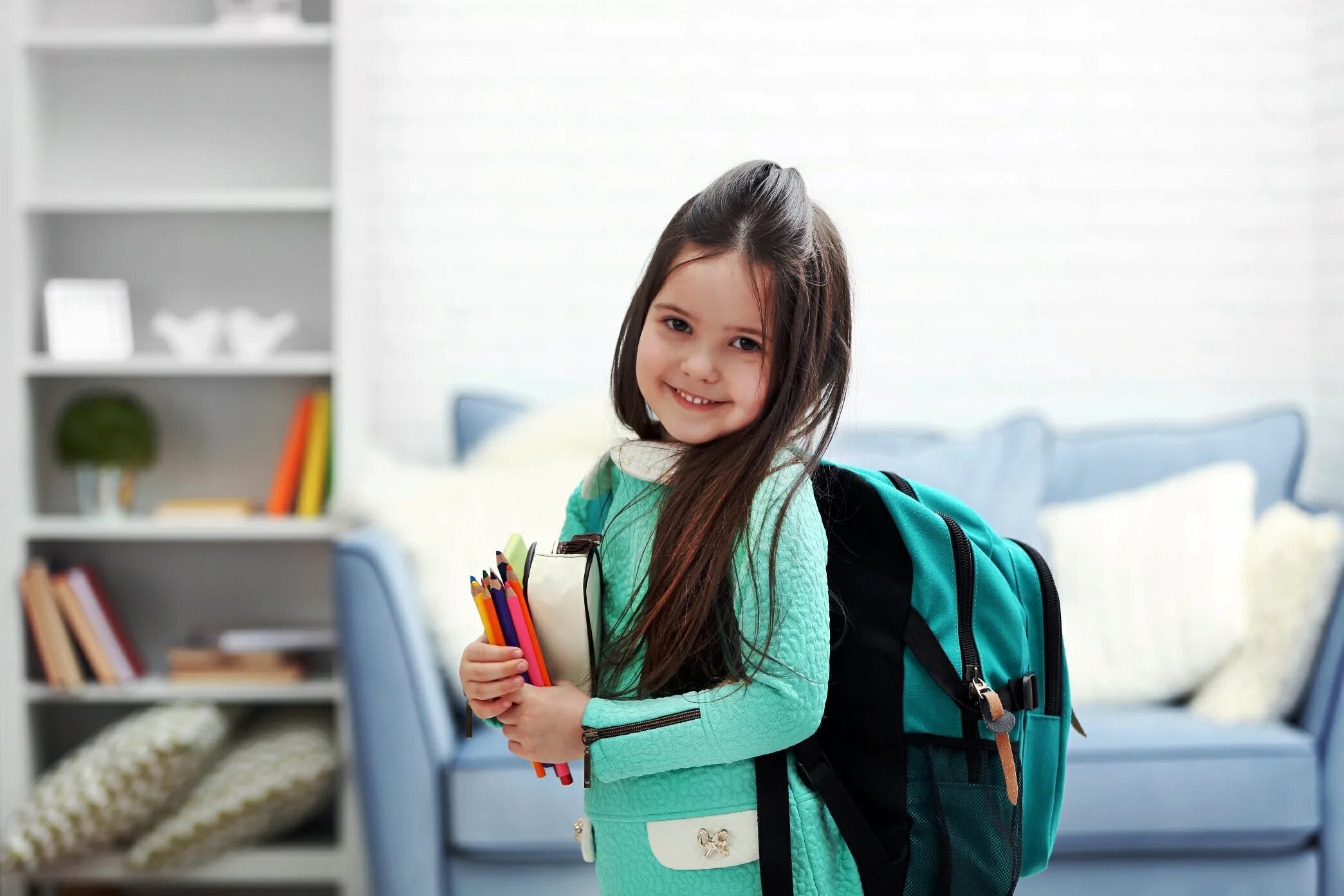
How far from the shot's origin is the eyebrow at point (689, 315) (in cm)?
96

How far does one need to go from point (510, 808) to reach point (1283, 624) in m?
1.40

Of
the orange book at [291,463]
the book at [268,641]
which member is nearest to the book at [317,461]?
the orange book at [291,463]

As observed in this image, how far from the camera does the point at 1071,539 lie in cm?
234

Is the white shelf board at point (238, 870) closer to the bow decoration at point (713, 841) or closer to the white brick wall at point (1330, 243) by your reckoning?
the bow decoration at point (713, 841)

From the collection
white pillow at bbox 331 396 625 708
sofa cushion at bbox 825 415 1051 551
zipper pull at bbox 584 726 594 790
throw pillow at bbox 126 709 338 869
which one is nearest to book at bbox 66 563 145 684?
throw pillow at bbox 126 709 338 869

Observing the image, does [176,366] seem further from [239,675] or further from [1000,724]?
[1000,724]

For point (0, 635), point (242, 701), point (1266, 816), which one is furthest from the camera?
point (242, 701)

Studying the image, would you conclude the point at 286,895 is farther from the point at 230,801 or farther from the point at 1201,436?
the point at 1201,436

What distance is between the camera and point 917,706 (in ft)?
3.27

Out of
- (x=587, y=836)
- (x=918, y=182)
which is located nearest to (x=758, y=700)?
(x=587, y=836)

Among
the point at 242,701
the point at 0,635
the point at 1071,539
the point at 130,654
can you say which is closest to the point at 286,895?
the point at 242,701

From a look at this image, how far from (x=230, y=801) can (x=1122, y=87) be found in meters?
2.57

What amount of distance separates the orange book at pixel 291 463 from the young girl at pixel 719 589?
1.71 m

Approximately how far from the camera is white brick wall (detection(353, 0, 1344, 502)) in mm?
2824
